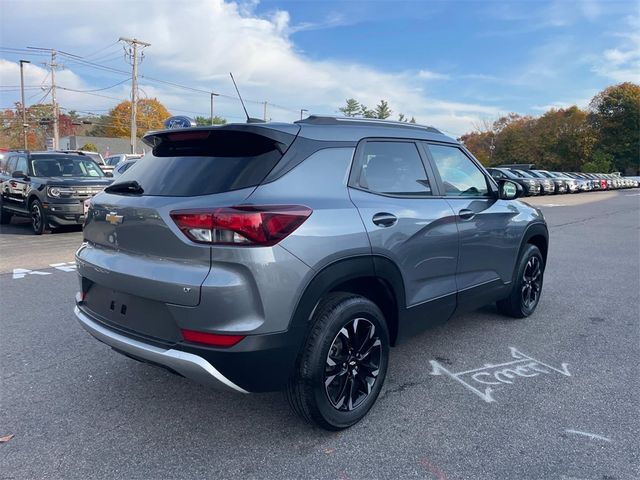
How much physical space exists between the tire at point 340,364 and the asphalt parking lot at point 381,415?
0.16m

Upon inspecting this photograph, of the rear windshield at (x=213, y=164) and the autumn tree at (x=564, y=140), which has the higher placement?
the autumn tree at (x=564, y=140)

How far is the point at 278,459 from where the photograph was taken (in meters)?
2.62

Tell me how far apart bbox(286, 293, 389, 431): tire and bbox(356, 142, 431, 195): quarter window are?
79 cm

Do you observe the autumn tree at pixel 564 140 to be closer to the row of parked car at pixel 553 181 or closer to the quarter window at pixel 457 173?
the row of parked car at pixel 553 181

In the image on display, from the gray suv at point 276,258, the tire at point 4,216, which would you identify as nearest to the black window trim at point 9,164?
the tire at point 4,216

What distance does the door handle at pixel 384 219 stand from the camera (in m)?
2.99

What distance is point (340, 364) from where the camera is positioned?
9.42 ft

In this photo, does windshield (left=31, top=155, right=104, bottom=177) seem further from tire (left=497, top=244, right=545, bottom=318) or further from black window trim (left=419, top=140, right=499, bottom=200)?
tire (left=497, top=244, right=545, bottom=318)

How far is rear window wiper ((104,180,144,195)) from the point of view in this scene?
2921 millimetres

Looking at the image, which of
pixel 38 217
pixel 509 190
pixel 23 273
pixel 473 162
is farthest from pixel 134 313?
pixel 38 217

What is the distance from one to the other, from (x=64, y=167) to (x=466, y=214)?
10.9 metres

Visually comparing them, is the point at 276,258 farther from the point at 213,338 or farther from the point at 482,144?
the point at 482,144

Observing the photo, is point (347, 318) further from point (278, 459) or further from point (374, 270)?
point (278, 459)

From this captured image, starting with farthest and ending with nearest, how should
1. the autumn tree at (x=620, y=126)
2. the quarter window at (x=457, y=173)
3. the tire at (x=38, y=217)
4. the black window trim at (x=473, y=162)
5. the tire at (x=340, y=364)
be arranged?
1. the autumn tree at (x=620, y=126)
2. the tire at (x=38, y=217)
3. the quarter window at (x=457, y=173)
4. the black window trim at (x=473, y=162)
5. the tire at (x=340, y=364)
